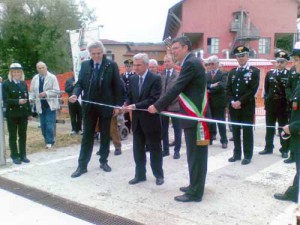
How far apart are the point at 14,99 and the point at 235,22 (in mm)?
35342

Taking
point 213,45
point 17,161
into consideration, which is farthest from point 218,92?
point 213,45

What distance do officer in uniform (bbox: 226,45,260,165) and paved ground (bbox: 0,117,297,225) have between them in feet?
1.38

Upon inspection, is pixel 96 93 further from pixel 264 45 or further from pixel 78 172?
pixel 264 45

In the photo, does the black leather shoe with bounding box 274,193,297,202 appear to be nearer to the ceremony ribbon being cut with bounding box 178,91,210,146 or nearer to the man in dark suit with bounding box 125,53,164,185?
the ceremony ribbon being cut with bounding box 178,91,210,146

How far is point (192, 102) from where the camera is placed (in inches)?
174

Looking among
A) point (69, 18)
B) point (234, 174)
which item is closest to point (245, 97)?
point (234, 174)

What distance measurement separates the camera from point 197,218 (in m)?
3.92

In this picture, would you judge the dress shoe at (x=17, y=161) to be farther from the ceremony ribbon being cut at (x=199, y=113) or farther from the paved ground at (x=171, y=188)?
the ceremony ribbon being cut at (x=199, y=113)

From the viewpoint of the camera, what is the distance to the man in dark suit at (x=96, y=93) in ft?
18.0

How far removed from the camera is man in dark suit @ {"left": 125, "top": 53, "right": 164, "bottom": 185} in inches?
198

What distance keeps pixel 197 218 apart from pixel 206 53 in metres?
34.5

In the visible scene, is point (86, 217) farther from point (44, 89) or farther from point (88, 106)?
point (44, 89)

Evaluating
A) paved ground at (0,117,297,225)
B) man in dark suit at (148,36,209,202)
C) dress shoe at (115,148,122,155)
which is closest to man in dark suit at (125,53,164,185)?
paved ground at (0,117,297,225)

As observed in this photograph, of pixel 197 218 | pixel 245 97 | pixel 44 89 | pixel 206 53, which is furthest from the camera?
pixel 206 53
